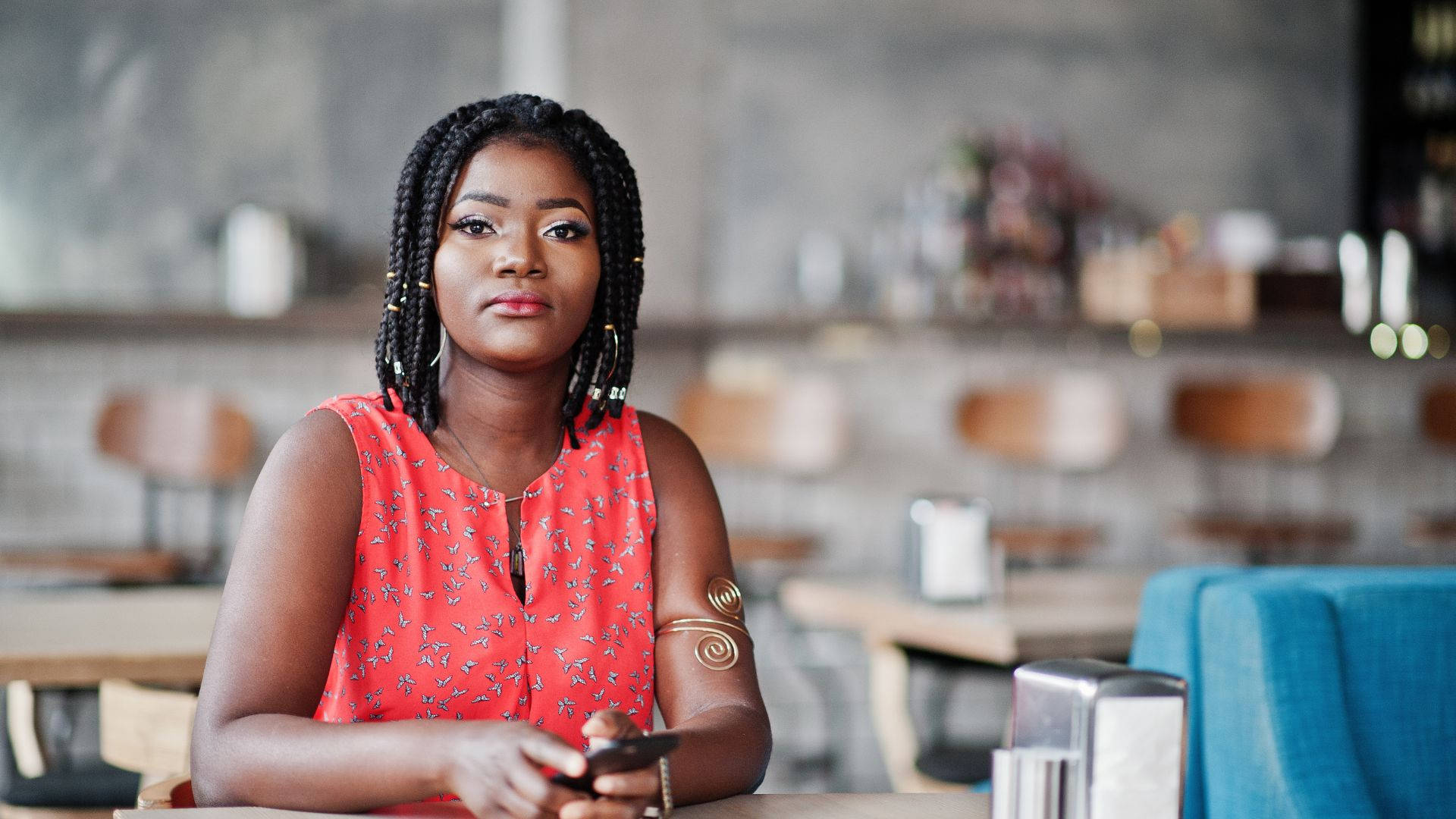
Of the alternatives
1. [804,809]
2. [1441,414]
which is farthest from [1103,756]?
[1441,414]

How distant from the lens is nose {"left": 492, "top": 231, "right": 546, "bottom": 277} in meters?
1.43

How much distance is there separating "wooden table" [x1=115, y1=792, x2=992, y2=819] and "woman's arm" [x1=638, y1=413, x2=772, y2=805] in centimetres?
4

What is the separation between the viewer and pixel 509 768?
1.07 meters

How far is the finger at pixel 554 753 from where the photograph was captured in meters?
1.05

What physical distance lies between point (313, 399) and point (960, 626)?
2876mm

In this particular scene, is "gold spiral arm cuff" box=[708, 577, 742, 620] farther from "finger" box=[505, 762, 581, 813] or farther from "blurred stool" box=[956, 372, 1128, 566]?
"blurred stool" box=[956, 372, 1128, 566]

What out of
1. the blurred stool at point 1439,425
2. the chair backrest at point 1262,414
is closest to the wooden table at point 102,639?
the chair backrest at point 1262,414

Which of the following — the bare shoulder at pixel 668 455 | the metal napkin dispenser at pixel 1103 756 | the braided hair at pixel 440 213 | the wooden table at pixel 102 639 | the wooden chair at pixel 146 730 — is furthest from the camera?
the wooden table at pixel 102 639

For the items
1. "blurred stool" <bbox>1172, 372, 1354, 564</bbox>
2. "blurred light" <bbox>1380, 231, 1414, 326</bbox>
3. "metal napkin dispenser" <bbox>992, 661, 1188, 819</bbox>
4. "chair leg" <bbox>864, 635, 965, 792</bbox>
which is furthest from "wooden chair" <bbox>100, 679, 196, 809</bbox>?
"blurred light" <bbox>1380, 231, 1414, 326</bbox>

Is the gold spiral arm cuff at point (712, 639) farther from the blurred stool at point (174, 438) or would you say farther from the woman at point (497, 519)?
the blurred stool at point (174, 438)

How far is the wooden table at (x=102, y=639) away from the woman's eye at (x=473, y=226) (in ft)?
2.10

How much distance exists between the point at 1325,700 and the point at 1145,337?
352cm

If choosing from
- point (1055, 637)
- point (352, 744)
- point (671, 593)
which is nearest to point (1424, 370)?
point (1055, 637)

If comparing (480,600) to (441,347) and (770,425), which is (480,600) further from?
(770,425)
